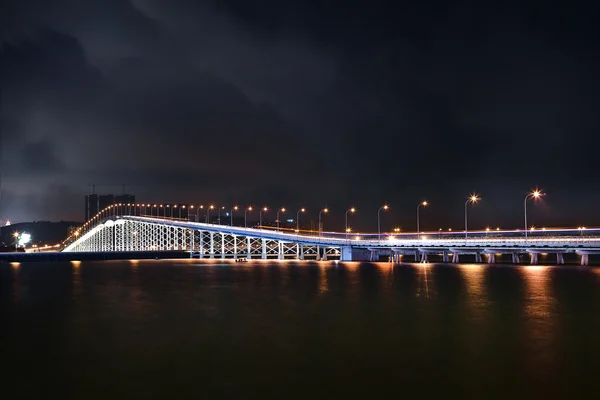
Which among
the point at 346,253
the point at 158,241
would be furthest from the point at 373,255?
the point at 158,241

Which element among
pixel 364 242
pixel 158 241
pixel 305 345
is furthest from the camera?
pixel 158 241

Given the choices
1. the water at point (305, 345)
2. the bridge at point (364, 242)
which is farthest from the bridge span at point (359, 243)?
the water at point (305, 345)

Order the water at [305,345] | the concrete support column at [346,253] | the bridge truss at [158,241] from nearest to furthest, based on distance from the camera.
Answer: the water at [305,345], the concrete support column at [346,253], the bridge truss at [158,241]

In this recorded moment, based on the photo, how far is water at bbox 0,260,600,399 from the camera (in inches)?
719

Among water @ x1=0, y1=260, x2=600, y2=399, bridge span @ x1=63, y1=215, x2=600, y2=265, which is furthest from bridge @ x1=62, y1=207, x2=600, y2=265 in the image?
water @ x1=0, y1=260, x2=600, y2=399

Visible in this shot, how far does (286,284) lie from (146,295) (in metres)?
13.9

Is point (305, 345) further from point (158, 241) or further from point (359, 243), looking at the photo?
point (158, 241)

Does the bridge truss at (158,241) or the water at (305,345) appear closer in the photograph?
the water at (305,345)

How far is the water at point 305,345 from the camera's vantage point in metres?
18.2

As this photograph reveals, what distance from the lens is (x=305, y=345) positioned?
81.0 feet

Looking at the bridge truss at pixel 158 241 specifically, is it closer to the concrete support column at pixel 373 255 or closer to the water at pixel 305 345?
the concrete support column at pixel 373 255

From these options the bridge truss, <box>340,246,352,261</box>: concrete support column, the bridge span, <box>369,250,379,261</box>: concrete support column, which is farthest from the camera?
the bridge truss

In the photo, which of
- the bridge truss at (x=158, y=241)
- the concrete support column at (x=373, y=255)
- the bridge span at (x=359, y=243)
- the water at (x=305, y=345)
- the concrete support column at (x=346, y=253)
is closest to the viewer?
the water at (x=305, y=345)

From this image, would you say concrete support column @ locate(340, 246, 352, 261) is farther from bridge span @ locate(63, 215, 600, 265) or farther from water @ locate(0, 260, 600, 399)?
water @ locate(0, 260, 600, 399)
